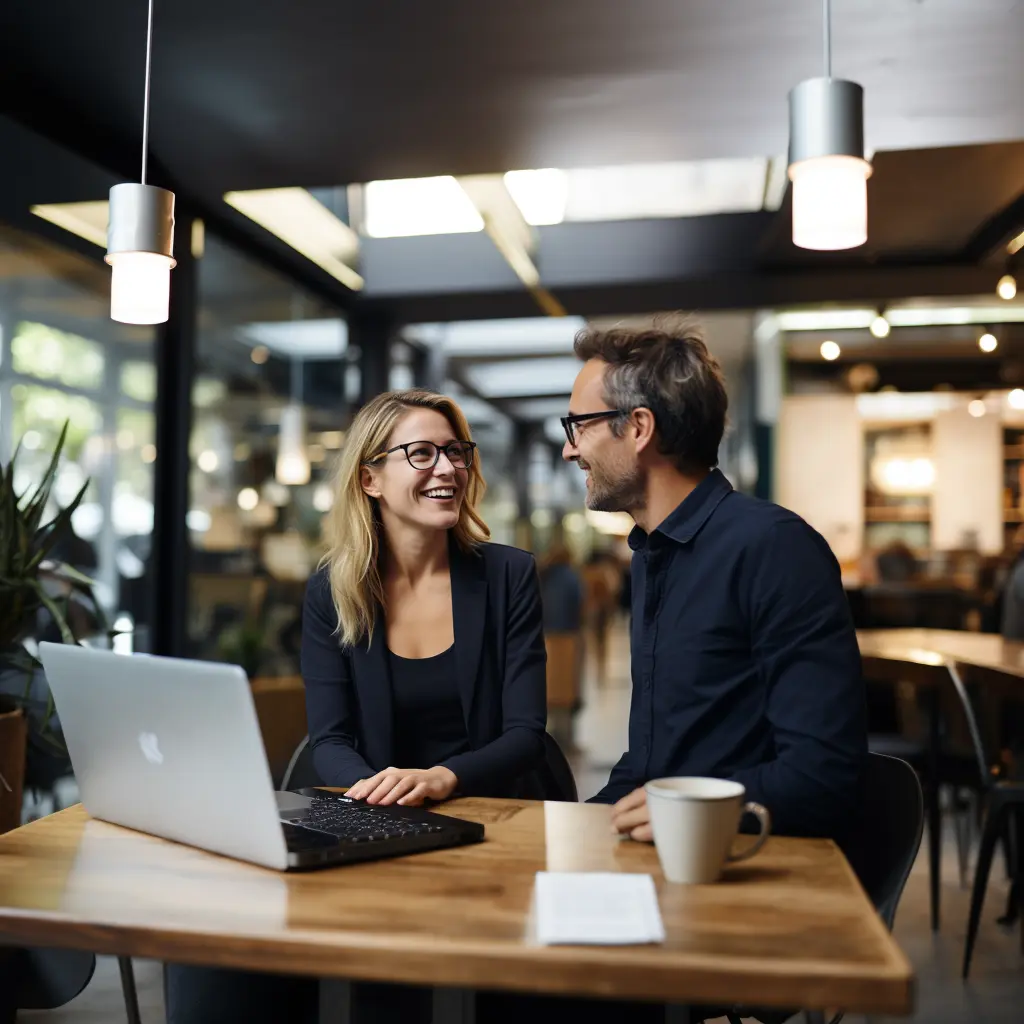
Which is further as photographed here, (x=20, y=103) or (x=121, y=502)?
(x=121, y=502)

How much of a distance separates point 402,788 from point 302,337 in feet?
16.5

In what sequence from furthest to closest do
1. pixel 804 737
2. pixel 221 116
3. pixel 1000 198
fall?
pixel 1000 198
pixel 221 116
pixel 804 737

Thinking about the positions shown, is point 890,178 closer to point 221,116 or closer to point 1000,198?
point 1000,198

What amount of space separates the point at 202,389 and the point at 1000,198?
12.9ft

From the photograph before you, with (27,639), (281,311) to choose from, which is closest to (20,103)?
(27,639)

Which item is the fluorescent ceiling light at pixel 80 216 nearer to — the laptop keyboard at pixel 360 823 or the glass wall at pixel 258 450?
the glass wall at pixel 258 450

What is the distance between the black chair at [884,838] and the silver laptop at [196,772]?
627 millimetres

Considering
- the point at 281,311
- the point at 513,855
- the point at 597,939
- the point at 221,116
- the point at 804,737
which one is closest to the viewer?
the point at 597,939

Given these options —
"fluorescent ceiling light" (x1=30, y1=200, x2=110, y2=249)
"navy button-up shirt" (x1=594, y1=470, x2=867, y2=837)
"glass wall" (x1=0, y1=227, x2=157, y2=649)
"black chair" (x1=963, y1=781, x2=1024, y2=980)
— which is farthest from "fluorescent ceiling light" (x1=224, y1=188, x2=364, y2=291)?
"black chair" (x1=963, y1=781, x2=1024, y2=980)

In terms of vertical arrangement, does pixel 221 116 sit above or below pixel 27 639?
above

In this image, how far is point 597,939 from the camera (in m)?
1.05

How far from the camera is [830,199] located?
5.77 feet

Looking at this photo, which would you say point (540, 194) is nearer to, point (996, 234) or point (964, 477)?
point (996, 234)

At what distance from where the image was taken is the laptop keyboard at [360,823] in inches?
55.9
